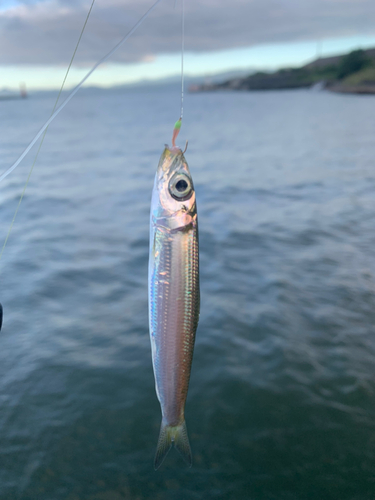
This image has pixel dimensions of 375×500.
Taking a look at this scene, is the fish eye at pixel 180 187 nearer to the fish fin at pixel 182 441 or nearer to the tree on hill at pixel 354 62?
the fish fin at pixel 182 441

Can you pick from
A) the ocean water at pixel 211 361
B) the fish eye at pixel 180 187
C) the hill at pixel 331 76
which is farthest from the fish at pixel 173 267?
the hill at pixel 331 76

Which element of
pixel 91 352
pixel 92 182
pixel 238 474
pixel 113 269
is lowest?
pixel 238 474

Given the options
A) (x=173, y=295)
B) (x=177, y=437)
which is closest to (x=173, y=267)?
(x=173, y=295)

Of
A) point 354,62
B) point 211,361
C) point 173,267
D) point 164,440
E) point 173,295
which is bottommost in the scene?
point 211,361

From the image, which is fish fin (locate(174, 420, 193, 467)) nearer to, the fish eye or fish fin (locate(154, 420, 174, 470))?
fish fin (locate(154, 420, 174, 470))

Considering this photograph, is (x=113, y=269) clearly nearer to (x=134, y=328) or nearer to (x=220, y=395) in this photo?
(x=134, y=328)

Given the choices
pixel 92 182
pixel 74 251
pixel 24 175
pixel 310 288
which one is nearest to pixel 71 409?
pixel 310 288

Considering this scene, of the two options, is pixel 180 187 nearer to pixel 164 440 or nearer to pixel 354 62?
pixel 164 440

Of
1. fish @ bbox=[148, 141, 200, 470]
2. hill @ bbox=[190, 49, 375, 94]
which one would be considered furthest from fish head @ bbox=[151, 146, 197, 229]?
hill @ bbox=[190, 49, 375, 94]
